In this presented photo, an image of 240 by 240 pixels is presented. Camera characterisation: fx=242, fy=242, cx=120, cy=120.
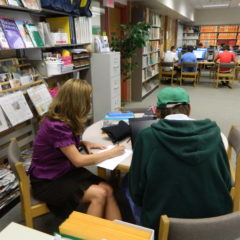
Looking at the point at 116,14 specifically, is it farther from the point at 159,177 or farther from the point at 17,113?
the point at 159,177

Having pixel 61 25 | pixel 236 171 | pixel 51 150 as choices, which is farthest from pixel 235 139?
pixel 61 25

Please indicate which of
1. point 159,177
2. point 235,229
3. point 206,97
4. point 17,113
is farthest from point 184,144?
point 206,97

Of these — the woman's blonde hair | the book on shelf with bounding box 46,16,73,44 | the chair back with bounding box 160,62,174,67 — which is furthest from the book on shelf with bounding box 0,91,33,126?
the chair back with bounding box 160,62,174,67

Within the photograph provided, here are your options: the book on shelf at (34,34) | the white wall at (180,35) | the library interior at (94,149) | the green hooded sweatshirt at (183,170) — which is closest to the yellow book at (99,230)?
the library interior at (94,149)

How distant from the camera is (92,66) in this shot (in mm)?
3607

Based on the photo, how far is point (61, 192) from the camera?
153 centimetres

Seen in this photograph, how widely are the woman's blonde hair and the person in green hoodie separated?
23.4 inches

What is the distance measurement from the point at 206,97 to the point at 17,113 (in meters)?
5.14

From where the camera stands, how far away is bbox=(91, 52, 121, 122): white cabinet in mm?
3551

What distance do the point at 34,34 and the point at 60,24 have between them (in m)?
0.64

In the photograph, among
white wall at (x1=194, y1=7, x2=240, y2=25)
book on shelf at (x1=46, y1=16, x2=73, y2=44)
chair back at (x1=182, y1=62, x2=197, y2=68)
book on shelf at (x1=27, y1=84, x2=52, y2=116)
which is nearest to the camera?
book on shelf at (x1=27, y1=84, x2=52, y2=116)

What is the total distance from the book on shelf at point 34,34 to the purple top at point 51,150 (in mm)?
1237

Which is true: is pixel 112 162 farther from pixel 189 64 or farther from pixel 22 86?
pixel 189 64

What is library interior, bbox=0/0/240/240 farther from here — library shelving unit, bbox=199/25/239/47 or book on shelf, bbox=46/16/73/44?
library shelving unit, bbox=199/25/239/47
